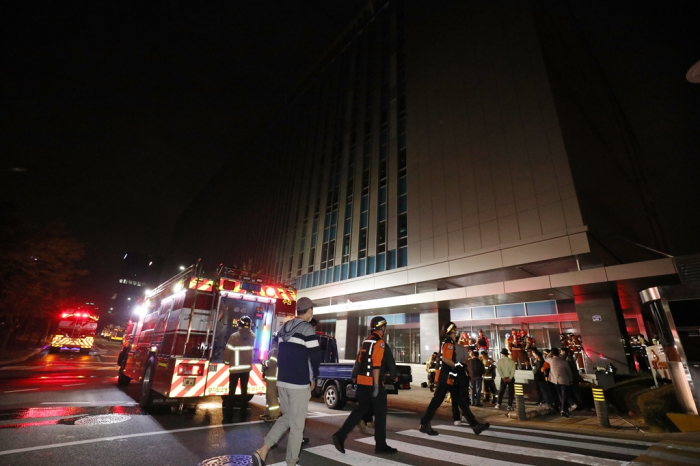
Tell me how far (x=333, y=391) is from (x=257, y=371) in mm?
2552

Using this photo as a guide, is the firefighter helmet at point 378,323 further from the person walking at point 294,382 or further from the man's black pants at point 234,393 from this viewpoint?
the man's black pants at point 234,393

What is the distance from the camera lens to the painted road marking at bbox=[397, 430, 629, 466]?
4.21 m

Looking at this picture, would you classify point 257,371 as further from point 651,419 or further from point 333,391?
point 651,419

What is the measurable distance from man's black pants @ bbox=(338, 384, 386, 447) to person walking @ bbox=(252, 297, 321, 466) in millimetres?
1159

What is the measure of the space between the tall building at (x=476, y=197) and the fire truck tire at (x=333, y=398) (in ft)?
13.9

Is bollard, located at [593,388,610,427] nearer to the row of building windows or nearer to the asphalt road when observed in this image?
the asphalt road

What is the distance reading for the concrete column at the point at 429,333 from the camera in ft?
66.0

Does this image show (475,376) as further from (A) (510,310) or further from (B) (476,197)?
(B) (476,197)

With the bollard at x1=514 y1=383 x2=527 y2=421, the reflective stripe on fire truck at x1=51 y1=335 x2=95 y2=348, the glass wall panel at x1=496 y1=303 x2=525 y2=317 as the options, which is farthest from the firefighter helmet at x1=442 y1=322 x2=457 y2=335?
the reflective stripe on fire truck at x1=51 y1=335 x2=95 y2=348

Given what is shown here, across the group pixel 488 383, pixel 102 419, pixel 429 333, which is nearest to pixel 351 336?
pixel 429 333

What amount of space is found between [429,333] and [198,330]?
16547 millimetres

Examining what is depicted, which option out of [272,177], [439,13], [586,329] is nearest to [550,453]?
[586,329]

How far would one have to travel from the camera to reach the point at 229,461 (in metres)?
3.86

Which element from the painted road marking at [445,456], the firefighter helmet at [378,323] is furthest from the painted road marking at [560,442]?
the firefighter helmet at [378,323]
